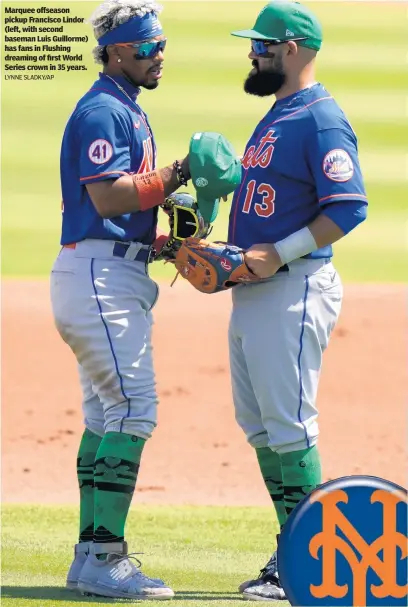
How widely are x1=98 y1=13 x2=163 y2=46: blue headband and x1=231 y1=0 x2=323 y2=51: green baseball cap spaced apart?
319mm

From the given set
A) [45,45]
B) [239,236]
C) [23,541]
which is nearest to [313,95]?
[239,236]

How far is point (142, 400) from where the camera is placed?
161 inches

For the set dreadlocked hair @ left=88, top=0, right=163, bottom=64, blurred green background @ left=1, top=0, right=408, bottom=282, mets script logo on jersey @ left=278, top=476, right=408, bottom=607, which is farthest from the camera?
blurred green background @ left=1, top=0, right=408, bottom=282

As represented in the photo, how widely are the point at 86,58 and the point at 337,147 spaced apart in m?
16.2

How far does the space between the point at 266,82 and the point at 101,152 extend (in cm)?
67

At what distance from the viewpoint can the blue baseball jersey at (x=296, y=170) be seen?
402 cm

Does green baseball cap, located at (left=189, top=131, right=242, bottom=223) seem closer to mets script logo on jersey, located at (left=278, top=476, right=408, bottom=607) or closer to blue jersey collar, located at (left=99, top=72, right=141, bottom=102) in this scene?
blue jersey collar, located at (left=99, top=72, right=141, bottom=102)

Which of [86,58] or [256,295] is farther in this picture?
[86,58]

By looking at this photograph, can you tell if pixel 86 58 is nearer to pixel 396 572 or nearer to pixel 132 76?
pixel 132 76

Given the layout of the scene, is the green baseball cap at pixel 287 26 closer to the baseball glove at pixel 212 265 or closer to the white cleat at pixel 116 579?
the baseball glove at pixel 212 265

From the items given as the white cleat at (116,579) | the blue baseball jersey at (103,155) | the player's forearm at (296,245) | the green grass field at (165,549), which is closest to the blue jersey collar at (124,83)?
the blue baseball jersey at (103,155)

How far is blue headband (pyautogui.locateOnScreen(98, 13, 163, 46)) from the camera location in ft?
13.9

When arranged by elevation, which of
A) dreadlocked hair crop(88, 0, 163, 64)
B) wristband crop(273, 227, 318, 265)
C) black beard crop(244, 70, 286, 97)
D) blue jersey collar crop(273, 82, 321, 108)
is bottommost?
wristband crop(273, 227, 318, 265)

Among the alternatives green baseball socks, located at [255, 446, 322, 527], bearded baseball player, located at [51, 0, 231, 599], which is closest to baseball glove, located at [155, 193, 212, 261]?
bearded baseball player, located at [51, 0, 231, 599]
